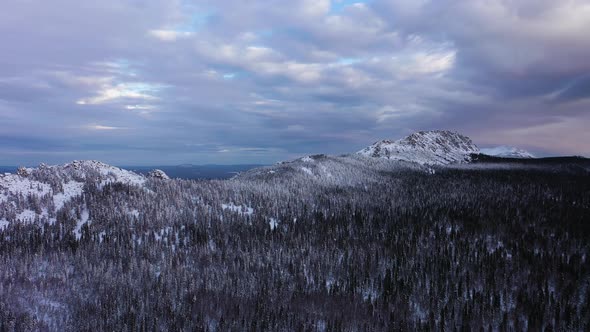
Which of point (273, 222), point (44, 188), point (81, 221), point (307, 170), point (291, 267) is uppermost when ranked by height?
point (307, 170)

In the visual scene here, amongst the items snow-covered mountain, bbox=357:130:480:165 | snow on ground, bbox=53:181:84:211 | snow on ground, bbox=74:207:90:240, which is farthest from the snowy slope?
snow-covered mountain, bbox=357:130:480:165

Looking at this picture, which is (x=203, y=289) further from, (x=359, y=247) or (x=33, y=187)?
(x=33, y=187)

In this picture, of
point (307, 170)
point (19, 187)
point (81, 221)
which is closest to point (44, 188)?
point (19, 187)

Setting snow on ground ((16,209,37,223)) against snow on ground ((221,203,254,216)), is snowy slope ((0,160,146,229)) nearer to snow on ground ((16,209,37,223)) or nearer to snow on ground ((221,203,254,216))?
snow on ground ((16,209,37,223))

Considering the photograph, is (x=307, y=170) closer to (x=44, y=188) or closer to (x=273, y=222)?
(x=273, y=222)

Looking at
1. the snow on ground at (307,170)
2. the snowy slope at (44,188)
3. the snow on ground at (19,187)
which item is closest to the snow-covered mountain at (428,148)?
the snow on ground at (307,170)

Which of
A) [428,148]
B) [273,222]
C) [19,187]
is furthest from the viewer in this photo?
[428,148]

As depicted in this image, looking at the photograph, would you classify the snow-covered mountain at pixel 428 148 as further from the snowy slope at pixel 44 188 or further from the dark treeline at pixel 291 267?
the snowy slope at pixel 44 188

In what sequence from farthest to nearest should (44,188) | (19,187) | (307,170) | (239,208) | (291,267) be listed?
1. (307,170)
2. (239,208)
3. (44,188)
4. (19,187)
5. (291,267)
